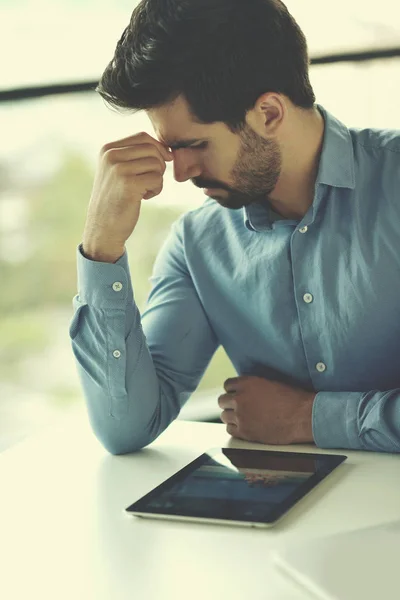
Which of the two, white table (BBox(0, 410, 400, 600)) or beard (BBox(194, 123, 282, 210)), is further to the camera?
beard (BBox(194, 123, 282, 210))

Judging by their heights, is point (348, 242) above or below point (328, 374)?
above

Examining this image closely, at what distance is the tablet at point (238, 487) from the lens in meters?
1.18

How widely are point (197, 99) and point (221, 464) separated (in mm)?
642

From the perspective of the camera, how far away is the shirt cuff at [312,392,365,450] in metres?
1.46

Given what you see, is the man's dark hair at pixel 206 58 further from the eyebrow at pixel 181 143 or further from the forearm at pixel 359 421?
the forearm at pixel 359 421

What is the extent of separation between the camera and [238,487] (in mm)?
1271

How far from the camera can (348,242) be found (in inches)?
63.4

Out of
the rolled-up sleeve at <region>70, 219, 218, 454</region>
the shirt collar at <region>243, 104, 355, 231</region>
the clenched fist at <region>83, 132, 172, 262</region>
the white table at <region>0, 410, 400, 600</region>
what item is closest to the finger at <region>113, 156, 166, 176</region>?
the clenched fist at <region>83, 132, 172, 262</region>

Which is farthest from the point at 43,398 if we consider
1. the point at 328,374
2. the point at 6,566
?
the point at 6,566

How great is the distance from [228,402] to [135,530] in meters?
0.46

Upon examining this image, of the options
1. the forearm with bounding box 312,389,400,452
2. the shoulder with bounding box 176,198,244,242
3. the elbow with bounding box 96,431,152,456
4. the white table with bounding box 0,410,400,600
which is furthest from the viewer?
the shoulder with bounding box 176,198,244,242

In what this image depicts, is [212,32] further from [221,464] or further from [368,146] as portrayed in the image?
[221,464]

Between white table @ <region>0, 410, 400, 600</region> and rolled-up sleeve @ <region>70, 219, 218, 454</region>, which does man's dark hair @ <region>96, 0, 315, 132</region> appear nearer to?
rolled-up sleeve @ <region>70, 219, 218, 454</region>

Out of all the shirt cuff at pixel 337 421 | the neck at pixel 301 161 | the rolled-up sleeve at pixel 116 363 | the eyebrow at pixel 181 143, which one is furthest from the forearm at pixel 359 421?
the eyebrow at pixel 181 143
